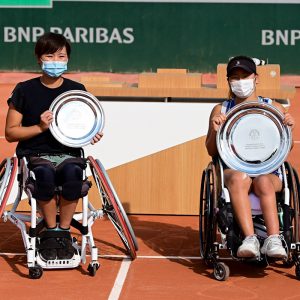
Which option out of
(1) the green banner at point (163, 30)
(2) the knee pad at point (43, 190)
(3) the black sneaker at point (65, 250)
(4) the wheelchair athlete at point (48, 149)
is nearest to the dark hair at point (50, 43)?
(4) the wheelchair athlete at point (48, 149)

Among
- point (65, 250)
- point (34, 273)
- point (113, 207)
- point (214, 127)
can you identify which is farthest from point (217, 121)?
point (34, 273)

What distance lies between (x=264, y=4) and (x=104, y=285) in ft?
44.5

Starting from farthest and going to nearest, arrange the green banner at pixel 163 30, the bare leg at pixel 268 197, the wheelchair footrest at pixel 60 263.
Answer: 1. the green banner at pixel 163 30
2. the wheelchair footrest at pixel 60 263
3. the bare leg at pixel 268 197

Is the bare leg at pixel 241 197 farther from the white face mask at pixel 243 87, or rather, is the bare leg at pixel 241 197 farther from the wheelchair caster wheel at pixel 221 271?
the white face mask at pixel 243 87

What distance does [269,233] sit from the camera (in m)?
5.73

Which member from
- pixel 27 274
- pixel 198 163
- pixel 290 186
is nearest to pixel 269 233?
pixel 290 186

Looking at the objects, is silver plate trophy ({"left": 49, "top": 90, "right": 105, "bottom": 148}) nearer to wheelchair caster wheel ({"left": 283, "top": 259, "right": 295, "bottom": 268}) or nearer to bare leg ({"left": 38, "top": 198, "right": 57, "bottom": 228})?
bare leg ({"left": 38, "top": 198, "right": 57, "bottom": 228})

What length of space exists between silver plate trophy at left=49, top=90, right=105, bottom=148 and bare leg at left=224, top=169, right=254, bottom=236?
3.02 ft

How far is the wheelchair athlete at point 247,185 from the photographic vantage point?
5633 mm

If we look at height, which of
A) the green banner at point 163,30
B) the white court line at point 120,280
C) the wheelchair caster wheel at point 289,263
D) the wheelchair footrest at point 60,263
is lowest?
the white court line at point 120,280

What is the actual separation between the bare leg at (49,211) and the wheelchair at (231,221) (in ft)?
3.11

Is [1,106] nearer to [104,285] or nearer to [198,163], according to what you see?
[198,163]

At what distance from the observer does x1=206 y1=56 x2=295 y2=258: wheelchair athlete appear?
5633 mm

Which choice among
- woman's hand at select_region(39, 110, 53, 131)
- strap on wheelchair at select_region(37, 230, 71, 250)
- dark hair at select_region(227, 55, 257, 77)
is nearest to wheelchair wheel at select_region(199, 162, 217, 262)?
dark hair at select_region(227, 55, 257, 77)
